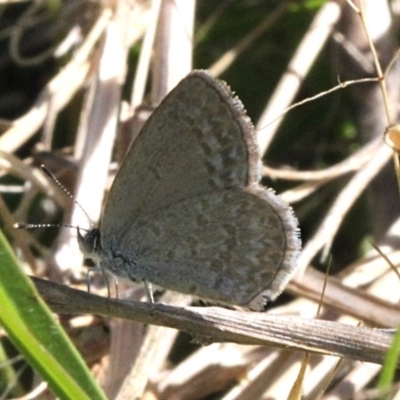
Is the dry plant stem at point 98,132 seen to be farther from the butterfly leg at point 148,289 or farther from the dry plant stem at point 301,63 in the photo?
the dry plant stem at point 301,63

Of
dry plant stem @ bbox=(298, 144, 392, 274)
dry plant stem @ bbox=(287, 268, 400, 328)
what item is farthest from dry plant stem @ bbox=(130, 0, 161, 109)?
dry plant stem @ bbox=(287, 268, 400, 328)

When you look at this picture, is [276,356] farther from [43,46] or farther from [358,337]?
[43,46]

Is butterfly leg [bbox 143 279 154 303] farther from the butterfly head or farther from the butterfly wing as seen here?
the butterfly head

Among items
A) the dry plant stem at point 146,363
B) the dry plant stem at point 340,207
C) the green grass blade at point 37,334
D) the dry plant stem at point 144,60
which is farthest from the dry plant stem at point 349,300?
the green grass blade at point 37,334

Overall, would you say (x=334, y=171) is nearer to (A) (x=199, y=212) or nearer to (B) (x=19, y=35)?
(A) (x=199, y=212)

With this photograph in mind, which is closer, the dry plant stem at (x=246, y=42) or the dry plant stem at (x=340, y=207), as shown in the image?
the dry plant stem at (x=340, y=207)

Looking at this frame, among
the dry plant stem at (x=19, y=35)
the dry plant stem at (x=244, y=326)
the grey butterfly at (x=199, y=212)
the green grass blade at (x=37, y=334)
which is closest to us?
the green grass blade at (x=37, y=334)
